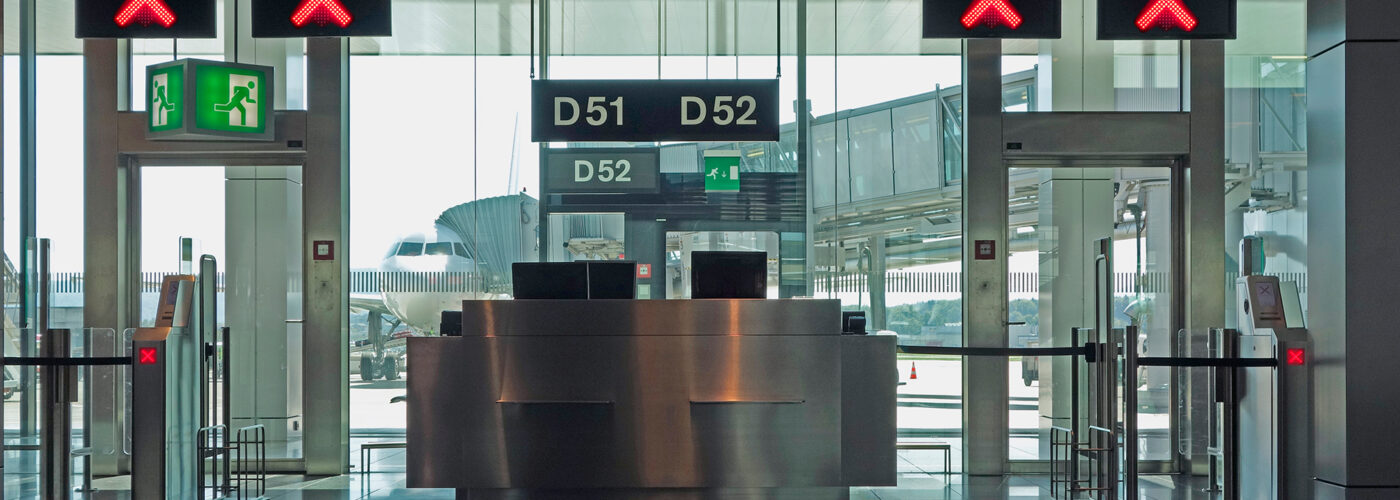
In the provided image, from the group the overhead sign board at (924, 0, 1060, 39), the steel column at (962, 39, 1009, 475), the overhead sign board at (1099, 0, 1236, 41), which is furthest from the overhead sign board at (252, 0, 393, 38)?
the steel column at (962, 39, 1009, 475)

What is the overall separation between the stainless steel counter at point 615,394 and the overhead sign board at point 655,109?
925mm

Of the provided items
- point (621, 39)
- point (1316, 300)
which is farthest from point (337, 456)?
point (1316, 300)

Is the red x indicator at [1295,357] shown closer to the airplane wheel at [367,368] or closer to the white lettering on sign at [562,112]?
the white lettering on sign at [562,112]

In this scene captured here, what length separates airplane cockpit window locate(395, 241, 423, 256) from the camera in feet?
25.8

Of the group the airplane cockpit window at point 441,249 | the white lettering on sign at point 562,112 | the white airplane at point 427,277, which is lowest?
the white airplane at point 427,277

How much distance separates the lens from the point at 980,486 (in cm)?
712

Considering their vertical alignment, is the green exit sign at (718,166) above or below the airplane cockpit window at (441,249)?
above

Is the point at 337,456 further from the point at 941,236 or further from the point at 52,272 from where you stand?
the point at 941,236

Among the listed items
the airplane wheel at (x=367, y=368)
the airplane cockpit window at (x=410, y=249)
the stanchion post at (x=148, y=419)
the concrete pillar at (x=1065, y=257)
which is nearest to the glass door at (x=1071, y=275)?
the concrete pillar at (x=1065, y=257)

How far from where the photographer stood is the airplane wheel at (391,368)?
7938 mm

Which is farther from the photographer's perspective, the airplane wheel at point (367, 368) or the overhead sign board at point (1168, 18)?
the airplane wheel at point (367, 368)

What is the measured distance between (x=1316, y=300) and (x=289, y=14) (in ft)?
15.8

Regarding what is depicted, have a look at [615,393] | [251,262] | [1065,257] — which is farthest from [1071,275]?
[251,262]

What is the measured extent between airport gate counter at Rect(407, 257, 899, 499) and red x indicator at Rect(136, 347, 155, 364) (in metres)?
1.42
